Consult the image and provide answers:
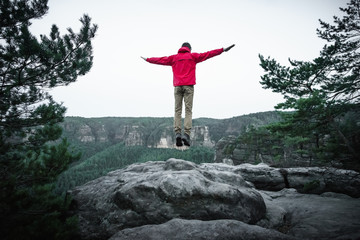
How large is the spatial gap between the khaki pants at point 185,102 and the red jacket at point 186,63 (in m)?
0.17

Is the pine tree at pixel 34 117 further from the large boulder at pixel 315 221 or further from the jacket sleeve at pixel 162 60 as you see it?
the large boulder at pixel 315 221

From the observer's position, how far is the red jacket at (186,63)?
4.57m

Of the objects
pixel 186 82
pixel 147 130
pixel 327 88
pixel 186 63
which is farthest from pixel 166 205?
pixel 147 130

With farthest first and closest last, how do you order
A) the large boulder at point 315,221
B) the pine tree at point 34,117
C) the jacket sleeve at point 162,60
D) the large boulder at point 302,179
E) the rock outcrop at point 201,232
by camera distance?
1. the large boulder at point 302,179
2. the jacket sleeve at point 162,60
3. the pine tree at point 34,117
4. the large boulder at point 315,221
5. the rock outcrop at point 201,232

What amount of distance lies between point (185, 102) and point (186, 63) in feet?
3.66

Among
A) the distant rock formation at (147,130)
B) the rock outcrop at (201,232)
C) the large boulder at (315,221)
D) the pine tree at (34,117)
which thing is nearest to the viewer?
the rock outcrop at (201,232)

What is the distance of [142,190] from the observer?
4.55 meters

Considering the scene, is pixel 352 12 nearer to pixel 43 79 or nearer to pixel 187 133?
pixel 187 133

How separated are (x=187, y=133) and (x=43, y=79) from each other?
6.04 meters

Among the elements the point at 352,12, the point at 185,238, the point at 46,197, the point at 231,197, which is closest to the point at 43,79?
the point at 46,197

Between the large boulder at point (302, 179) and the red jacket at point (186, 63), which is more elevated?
the red jacket at point (186, 63)

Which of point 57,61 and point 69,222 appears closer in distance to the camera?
point 69,222

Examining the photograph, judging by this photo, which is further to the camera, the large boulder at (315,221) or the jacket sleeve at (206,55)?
the jacket sleeve at (206,55)

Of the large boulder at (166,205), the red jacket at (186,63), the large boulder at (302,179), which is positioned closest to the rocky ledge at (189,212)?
the large boulder at (166,205)
